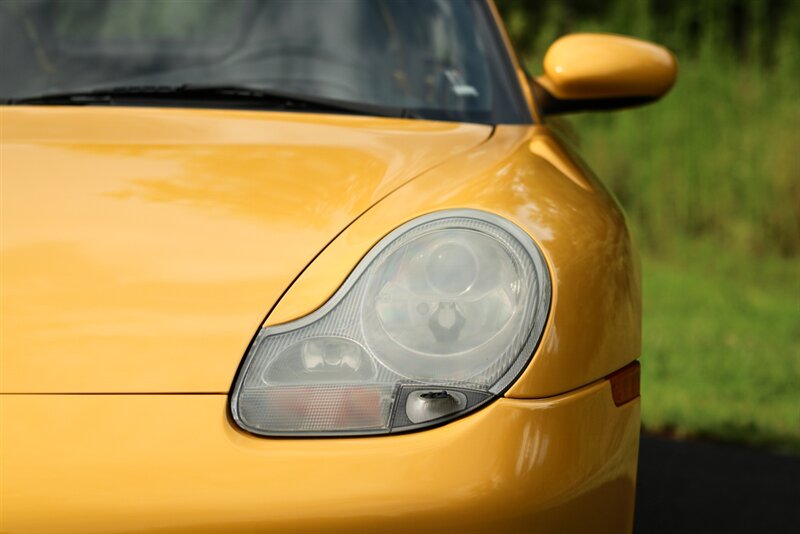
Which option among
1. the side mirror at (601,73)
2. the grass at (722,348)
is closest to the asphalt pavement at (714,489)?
the grass at (722,348)

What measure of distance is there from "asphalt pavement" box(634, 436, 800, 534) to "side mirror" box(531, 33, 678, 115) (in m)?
1.17

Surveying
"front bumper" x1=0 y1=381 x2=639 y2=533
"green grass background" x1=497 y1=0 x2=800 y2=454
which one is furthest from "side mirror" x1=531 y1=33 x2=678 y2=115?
"green grass background" x1=497 y1=0 x2=800 y2=454

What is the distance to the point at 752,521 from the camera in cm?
309

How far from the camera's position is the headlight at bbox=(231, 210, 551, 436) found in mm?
1408

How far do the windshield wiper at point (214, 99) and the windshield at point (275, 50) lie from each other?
42 mm

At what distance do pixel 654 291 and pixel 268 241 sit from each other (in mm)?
5492

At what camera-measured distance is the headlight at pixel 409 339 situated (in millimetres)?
1408

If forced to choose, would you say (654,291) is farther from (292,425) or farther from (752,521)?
(292,425)

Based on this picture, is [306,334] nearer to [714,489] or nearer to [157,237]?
[157,237]

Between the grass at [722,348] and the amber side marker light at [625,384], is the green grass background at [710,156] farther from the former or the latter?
the amber side marker light at [625,384]

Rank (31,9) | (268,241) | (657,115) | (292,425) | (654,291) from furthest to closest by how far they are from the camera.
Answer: (657,115) → (654,291) → (31,9) → (268,241) → (292,425)

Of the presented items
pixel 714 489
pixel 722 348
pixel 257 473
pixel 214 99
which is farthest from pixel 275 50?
pixel 722 348

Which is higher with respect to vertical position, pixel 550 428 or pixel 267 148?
pixel 267 148

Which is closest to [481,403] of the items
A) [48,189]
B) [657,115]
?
[48,189]
